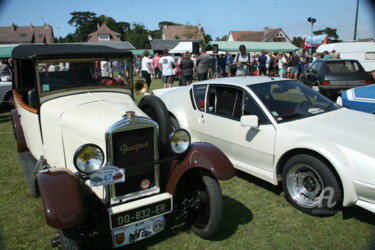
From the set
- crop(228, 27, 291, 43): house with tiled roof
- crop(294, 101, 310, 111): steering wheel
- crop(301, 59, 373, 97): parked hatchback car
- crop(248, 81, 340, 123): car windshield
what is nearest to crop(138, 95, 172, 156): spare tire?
crop(248, 81, 340, 123): car windshield

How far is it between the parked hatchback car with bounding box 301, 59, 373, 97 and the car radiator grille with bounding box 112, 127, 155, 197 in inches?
345

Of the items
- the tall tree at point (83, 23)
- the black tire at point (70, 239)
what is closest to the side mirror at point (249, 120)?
the black tire at point (70, 239)

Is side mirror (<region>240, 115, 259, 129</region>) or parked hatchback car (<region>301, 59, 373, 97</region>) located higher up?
parked hatchback car (<region>301, 59, 373, 97</region>)

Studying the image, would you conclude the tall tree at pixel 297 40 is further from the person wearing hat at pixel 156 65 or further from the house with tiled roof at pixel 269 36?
the person wearing hat at pixel 156 65

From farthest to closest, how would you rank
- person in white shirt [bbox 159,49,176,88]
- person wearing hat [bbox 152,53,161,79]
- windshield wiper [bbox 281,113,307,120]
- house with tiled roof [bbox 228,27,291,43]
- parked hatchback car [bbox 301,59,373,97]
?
house with tiled roof [bbox 228,27,291,43], person wearing hat [bbox 152,53,161,79], person in white shirt [bbox 159,49,176,88], parked hatchback car [bbox 301,59,373,97], windshield wiper [bbox 281,113,307,120]

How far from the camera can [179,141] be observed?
3018mm

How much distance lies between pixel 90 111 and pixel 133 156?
2.71 ft

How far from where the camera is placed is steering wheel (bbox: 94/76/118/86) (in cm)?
393

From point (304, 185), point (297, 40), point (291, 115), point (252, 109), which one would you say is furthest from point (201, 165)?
point (297, 40)

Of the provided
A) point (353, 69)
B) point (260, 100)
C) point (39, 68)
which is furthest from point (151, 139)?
Result: point (353, 69)

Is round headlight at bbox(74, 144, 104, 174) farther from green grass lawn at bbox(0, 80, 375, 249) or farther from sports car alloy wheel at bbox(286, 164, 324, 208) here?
sports car alloy wheel at bbox(286, 164, 324, 208)

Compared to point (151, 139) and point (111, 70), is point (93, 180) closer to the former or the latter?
point (151, 139)

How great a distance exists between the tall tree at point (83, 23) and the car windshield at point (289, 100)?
100 meters

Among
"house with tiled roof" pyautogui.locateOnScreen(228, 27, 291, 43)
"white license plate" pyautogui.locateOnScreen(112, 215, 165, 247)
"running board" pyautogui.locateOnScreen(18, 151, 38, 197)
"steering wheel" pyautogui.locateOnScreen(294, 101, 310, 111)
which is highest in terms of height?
"house with tiled roof" pyautogui.locateOnScreen(228, 27, 291, 43)
